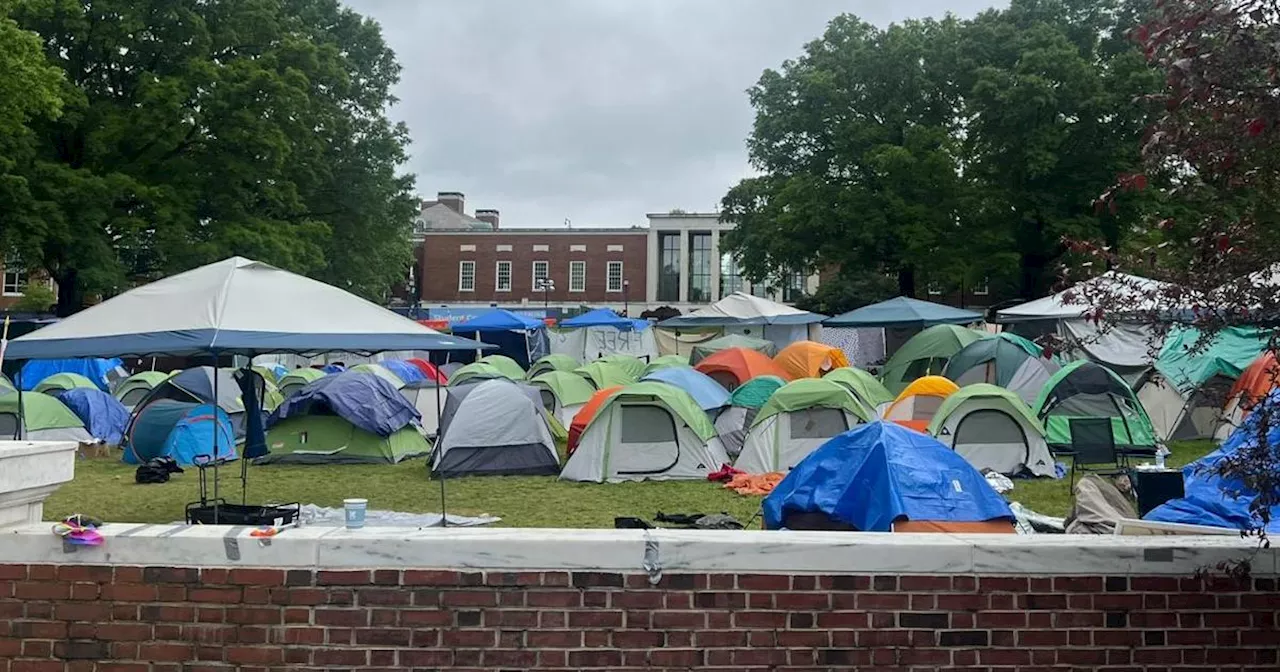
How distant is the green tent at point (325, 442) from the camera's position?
48.0 ft

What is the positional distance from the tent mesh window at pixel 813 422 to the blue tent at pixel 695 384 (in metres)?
2.60

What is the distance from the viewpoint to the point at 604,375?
19.8m

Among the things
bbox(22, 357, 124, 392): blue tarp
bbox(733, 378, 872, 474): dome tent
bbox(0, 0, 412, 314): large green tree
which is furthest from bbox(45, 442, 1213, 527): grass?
bbox(0, 0, 412, 314): large green tree

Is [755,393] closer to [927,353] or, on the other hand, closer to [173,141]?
[927,353]

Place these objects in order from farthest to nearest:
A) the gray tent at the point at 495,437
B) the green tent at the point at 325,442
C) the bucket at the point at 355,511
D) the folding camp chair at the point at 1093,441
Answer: the green tent at the point at 325,442 → the gray tent at the point at 495,437 → the folding camp chair at the point at 1093,441 → the bucket at the point at 355,511

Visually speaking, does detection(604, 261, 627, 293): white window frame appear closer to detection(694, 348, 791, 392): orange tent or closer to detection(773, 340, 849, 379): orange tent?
detection(773, 340, 849, 379): orange tent

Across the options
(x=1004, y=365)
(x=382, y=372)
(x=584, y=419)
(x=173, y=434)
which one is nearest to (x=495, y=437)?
(x=584, y=419)

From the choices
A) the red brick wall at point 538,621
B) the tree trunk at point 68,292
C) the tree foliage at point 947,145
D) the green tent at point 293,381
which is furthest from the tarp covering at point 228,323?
the tree foliage at point 947,145

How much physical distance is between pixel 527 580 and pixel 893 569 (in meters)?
1.25

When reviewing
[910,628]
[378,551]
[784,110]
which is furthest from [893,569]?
[784,110]

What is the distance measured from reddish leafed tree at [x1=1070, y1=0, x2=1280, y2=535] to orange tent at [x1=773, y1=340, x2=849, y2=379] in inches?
723

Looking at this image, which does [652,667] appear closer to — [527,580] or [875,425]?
[527,580]

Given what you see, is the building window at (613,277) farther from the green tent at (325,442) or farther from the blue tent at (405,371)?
the green tent at (325,442)

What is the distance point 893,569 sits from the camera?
348 centimetres
